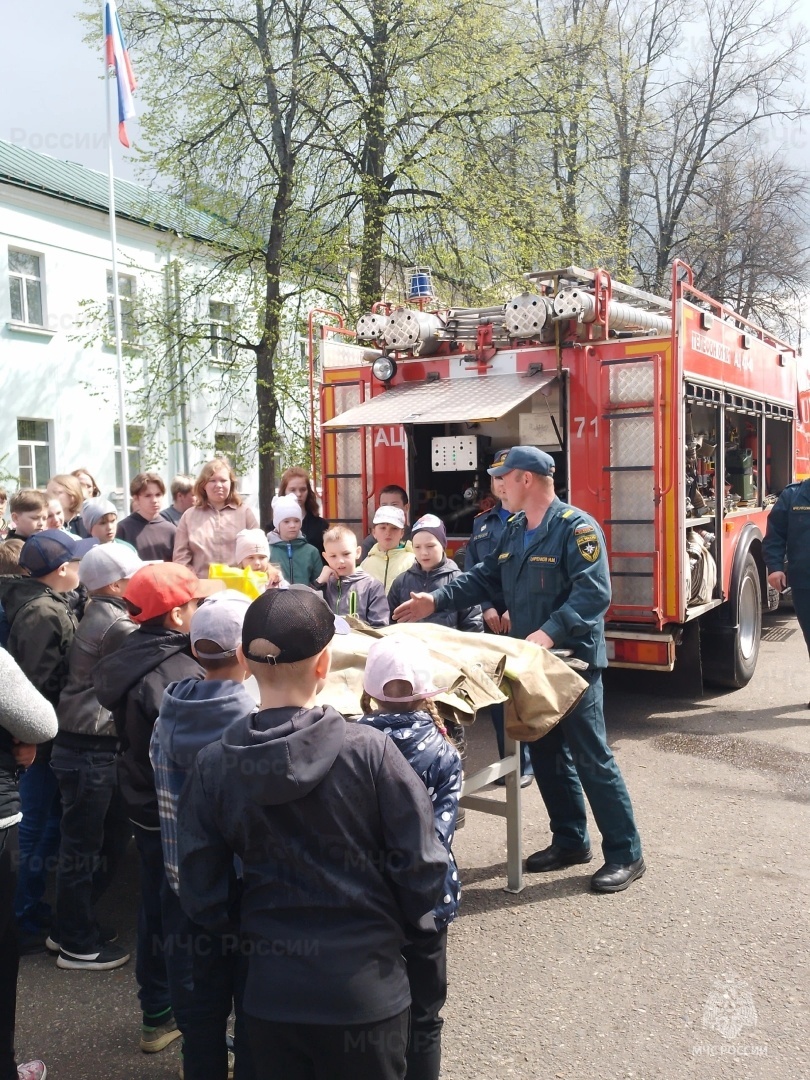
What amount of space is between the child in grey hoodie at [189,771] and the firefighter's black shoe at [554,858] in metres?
2.15

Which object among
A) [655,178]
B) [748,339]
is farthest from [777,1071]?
[655,178]

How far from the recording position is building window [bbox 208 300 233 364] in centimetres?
1617

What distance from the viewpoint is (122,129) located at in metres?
15.6

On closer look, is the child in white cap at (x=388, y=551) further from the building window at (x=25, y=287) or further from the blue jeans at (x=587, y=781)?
the building window at (x=25, y=287)

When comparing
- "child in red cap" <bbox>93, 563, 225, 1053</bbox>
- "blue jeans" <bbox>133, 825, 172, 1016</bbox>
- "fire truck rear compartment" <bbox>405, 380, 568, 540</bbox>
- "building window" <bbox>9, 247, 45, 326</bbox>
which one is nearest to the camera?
"child in red cap" <bbox>93, 563, 225, 1053</bbox>

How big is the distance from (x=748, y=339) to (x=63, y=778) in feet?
22.0

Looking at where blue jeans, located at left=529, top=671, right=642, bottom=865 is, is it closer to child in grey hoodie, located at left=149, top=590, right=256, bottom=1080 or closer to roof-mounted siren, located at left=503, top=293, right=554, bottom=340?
child in grey hoodie, located at left=149, top=590, right=256, bottom=1080

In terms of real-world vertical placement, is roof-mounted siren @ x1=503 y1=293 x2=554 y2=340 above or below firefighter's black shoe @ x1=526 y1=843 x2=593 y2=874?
above

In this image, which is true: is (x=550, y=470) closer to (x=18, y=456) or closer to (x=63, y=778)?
(x=63, y=778)

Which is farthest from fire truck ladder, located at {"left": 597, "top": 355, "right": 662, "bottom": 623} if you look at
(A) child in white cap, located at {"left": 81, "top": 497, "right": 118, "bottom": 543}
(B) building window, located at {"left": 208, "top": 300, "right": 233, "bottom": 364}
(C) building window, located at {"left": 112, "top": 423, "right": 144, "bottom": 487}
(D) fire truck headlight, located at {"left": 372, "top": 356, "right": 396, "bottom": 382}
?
(C) building window, located at {"left": 112, "top": 423, "right": 144, "bottom": 487}

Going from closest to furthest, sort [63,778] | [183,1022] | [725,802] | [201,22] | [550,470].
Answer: [183,1022] < [63,778] < [550,470] < [725,802] < [201,22]

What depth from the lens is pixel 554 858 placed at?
444 centimetres

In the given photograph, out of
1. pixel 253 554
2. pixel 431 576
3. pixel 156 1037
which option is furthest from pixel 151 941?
pixel 431 576

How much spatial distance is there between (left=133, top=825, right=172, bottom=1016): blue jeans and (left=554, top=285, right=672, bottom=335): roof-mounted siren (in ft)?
14.9
